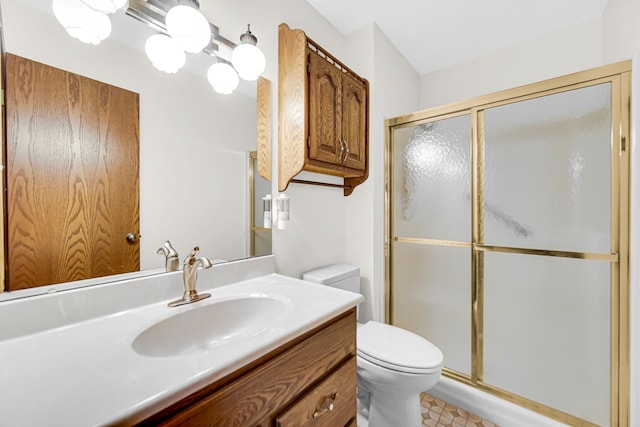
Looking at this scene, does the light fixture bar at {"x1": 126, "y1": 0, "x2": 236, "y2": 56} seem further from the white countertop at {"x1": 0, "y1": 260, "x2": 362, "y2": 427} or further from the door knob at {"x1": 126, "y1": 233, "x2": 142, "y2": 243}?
the white countertop at {"x1": 0, "y1": 260, "x2": 362, "y2": 427}

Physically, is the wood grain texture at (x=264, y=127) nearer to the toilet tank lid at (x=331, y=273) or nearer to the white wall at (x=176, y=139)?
the white wall at (x=176, y=139)

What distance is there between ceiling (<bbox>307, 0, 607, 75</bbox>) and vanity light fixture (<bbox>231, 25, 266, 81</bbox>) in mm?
683

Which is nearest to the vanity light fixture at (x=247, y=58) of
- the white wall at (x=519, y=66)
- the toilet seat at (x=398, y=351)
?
the toilet seat at (x=398, y=351)

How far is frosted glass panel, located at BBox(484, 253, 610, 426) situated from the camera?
1.27 meters

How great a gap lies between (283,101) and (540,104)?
4.41 ft

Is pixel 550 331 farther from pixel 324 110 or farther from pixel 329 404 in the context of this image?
pixel 324 110

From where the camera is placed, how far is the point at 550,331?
55.6 inches

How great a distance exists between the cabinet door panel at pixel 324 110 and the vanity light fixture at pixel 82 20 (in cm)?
80

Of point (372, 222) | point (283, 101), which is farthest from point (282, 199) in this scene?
point (372, 222)

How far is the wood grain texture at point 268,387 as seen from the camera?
50 centimetres

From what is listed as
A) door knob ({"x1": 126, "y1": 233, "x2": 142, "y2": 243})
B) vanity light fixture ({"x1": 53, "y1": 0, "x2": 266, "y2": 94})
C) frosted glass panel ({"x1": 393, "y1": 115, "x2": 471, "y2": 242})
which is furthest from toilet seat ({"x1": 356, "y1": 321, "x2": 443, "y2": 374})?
vanity light fixture ({"x1": 53, "y1": 0, "x2": 266, "y2": 94})

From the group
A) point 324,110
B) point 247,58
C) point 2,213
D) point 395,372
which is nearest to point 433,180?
point 324,110

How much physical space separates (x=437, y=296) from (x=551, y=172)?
37.4 inches

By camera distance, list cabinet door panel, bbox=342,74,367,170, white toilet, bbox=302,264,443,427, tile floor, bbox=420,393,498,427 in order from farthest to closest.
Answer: cabinet door panel, bbox=342,74,367,170 < tile floor, bbox=420,393,498,427 < white toilet, bbox=302,264,443,427
